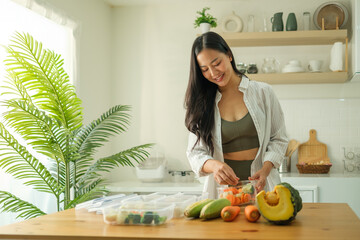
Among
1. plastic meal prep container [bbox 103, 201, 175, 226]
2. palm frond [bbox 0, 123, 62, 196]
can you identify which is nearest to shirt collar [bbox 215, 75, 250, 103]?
plastic meal prep container [bbox 103, 201, 175, 226]

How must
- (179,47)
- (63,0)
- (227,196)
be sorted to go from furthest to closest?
(179,47), (63,0), (227,196)

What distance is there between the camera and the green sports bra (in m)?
2.12

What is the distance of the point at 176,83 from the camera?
472 centimetres

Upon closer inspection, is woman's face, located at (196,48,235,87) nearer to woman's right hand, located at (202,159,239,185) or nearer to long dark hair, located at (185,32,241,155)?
long dark hair, located at (185,32,241,155)

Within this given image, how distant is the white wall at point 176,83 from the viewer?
4.38m

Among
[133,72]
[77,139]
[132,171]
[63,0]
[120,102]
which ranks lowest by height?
[132,171]

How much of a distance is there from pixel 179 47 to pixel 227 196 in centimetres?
330

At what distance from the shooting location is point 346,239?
1.14 meters

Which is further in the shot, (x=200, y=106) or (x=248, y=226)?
(x=200, y=106)

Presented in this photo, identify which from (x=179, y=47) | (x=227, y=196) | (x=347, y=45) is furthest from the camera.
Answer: (x=179, y=47)

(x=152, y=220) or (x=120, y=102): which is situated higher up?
(x=120, y=102)

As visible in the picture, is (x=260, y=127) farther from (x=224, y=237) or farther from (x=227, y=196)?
(x=224, y=237)

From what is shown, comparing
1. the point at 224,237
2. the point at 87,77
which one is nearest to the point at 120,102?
the point at 87,77

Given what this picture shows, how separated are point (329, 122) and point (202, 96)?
2.58 meters
